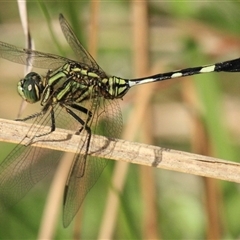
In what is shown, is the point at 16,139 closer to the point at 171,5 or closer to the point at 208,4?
the point at 171,5

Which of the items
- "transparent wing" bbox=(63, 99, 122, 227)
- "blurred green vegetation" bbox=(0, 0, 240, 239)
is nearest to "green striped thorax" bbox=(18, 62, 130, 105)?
"blurred green vegetation" bbox=(0, 0, 240, 239)

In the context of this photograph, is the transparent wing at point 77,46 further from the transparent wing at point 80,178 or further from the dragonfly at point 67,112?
the transparent wing at point 80,178

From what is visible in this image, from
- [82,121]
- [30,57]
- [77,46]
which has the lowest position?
[82,121]

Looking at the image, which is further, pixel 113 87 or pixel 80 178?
pixel 113 87

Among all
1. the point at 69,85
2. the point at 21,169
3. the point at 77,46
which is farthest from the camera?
the point at 77,46

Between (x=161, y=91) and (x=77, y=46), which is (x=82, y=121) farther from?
(x=161, y=91)

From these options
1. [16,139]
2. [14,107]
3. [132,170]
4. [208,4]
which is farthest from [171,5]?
[16,139]

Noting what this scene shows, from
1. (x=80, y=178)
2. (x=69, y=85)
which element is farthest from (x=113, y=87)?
(x=80, y=178)
